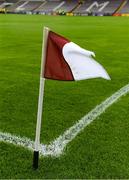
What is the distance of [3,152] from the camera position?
15.6 ft

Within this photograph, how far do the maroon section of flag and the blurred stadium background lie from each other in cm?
5199

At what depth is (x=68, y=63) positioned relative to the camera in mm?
4098

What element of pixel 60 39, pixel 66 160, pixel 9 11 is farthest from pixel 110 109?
pixel 9 11

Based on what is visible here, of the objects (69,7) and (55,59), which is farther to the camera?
(69,7)

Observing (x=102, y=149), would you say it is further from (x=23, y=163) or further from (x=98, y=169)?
(x=23, y=163)

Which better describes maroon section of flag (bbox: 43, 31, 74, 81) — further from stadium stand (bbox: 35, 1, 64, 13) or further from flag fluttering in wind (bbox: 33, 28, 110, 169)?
stadium stand (bbox: 35, 1, 64, 13)

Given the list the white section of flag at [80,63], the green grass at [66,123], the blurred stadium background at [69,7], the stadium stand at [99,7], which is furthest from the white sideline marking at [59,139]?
the stadium stand at [99,7]

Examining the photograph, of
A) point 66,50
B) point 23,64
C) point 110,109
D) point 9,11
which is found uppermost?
point 66,50

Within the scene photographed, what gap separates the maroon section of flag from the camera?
13.5 feet

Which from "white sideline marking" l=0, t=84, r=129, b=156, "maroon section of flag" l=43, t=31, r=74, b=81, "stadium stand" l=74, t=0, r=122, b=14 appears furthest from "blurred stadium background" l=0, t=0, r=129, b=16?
"maroon section of flag" l=43, t=31, r=74, b=81

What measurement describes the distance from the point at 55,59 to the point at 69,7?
59.5 metres

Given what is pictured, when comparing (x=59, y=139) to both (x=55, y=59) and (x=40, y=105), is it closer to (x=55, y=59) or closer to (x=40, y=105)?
(x=40, y=105)

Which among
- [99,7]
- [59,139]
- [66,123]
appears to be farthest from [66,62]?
[99,7]

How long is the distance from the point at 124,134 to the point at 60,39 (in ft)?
6.17
